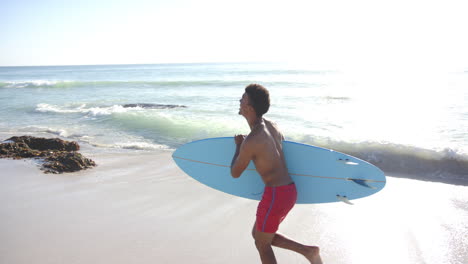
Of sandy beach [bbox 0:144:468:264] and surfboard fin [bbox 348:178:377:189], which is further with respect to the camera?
sandy beach [bbox 0:144:468:264]

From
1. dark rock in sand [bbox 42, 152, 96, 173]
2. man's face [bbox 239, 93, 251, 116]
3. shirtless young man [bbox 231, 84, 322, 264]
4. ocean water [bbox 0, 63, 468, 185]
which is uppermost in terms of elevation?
man's face [bbox 239, 93, 251, 116]

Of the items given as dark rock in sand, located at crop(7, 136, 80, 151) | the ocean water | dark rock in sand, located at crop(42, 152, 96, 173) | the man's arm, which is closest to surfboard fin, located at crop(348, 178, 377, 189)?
the man's arm

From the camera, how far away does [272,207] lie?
2143 mm

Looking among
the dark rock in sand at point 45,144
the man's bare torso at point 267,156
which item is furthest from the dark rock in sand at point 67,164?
the man's bare torso at point 267,156

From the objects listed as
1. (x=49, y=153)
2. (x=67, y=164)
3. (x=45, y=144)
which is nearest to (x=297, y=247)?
(x=67, y=164)

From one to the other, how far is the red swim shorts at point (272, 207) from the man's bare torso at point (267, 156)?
5 centimetres

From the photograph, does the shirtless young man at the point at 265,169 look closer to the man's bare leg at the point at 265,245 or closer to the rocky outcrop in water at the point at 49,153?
the man's bare leg at the point at 265,245

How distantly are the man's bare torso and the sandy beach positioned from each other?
102 centimetres

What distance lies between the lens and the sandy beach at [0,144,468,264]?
2902 millimetres

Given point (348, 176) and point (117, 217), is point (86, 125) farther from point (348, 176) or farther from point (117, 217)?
point (348, 176)

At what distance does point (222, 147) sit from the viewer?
3104 millimetres

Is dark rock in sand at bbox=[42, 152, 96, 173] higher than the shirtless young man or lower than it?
lower

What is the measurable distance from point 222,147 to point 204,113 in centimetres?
908

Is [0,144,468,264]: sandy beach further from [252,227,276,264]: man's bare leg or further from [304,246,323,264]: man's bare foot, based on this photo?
[252,227,276,264]: man's bare leg
